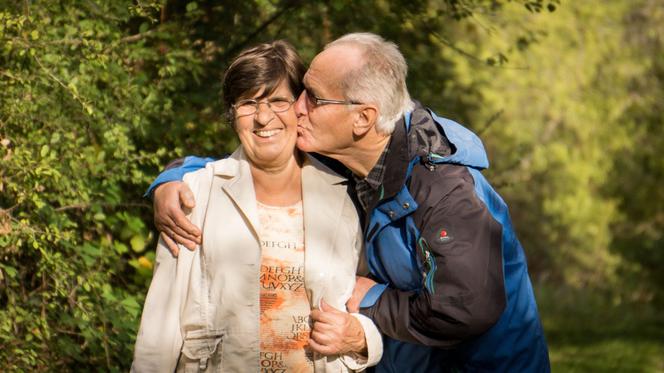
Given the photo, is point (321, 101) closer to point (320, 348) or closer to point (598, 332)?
point (320, 348)

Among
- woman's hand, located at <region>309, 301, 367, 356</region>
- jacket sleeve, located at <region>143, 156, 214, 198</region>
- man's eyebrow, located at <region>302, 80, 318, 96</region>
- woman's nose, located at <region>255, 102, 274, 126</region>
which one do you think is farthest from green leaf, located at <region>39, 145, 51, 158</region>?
woman's hand, located at <region>309, 301, 367, 356</region>

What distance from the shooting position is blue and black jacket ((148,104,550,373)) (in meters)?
3.22

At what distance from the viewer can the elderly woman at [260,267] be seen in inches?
134

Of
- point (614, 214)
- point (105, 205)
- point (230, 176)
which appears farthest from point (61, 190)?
point (614, 214)

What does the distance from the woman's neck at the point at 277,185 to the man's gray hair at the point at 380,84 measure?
36 cm

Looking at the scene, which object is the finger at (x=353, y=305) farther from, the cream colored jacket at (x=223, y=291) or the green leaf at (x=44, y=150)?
the green leaf at (x=44, y=150)

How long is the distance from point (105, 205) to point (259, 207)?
5.36 ft

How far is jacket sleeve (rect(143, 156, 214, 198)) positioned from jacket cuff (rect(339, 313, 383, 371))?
2.76 ft

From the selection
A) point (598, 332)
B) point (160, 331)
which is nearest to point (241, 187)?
point (160, 331)

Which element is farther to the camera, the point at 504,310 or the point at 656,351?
the point at 656,351

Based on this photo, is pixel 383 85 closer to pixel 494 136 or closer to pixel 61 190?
pixel 61 190

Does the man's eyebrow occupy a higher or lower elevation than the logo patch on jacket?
higher

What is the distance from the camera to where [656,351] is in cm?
852

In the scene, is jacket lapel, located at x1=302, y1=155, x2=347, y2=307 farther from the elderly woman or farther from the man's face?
the man's face
